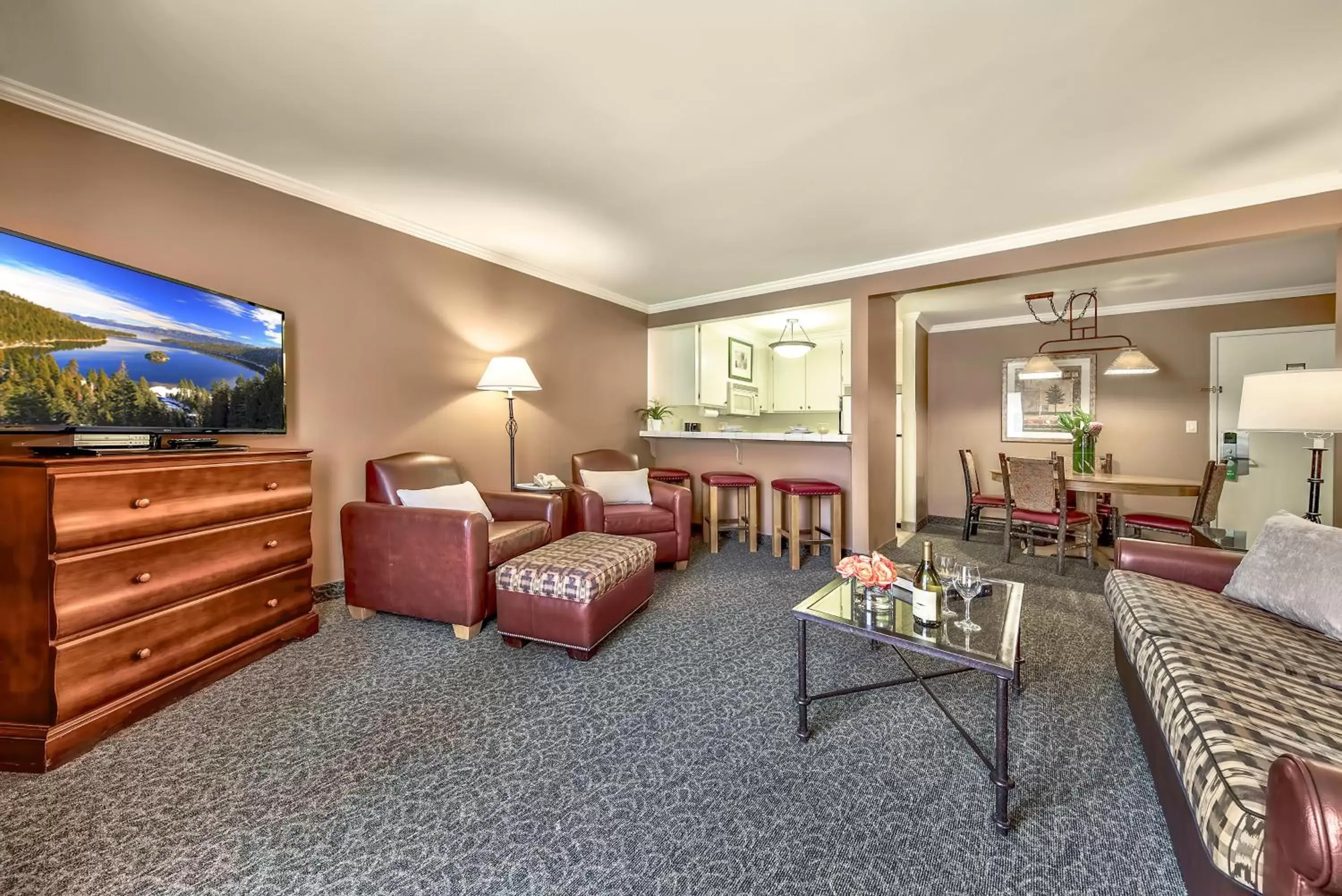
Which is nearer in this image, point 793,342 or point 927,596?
point 927,596

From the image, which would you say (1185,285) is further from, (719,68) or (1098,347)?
(719,68)

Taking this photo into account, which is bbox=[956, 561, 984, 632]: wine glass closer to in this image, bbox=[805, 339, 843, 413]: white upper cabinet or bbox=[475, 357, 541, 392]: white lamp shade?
bbox=[475, 357, 541, 392]: white lamp shade

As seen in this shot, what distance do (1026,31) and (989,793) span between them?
2477mm

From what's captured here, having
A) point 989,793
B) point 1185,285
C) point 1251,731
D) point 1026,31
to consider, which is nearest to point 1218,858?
point 1251,731

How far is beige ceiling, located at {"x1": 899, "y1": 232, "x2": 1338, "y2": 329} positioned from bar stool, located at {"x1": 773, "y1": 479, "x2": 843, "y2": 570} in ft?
6.67

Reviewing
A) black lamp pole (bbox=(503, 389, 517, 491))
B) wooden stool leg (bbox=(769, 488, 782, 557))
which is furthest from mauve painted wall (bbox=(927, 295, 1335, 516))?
black lamp pole (bbox=(503, 389, 517, 491))

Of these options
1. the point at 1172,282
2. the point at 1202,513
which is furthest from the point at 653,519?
the point at 1172,282

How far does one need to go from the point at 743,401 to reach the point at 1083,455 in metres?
3.26

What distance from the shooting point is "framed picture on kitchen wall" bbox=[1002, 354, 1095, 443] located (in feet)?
16.8

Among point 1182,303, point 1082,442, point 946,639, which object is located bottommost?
point 946,639

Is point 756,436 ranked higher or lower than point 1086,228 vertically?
lower

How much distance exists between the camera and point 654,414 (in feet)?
16.8

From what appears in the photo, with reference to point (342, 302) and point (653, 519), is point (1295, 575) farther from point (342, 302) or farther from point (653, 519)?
point (342, 302)

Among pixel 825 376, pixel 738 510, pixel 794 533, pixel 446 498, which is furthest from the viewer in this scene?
pixel 825 376
